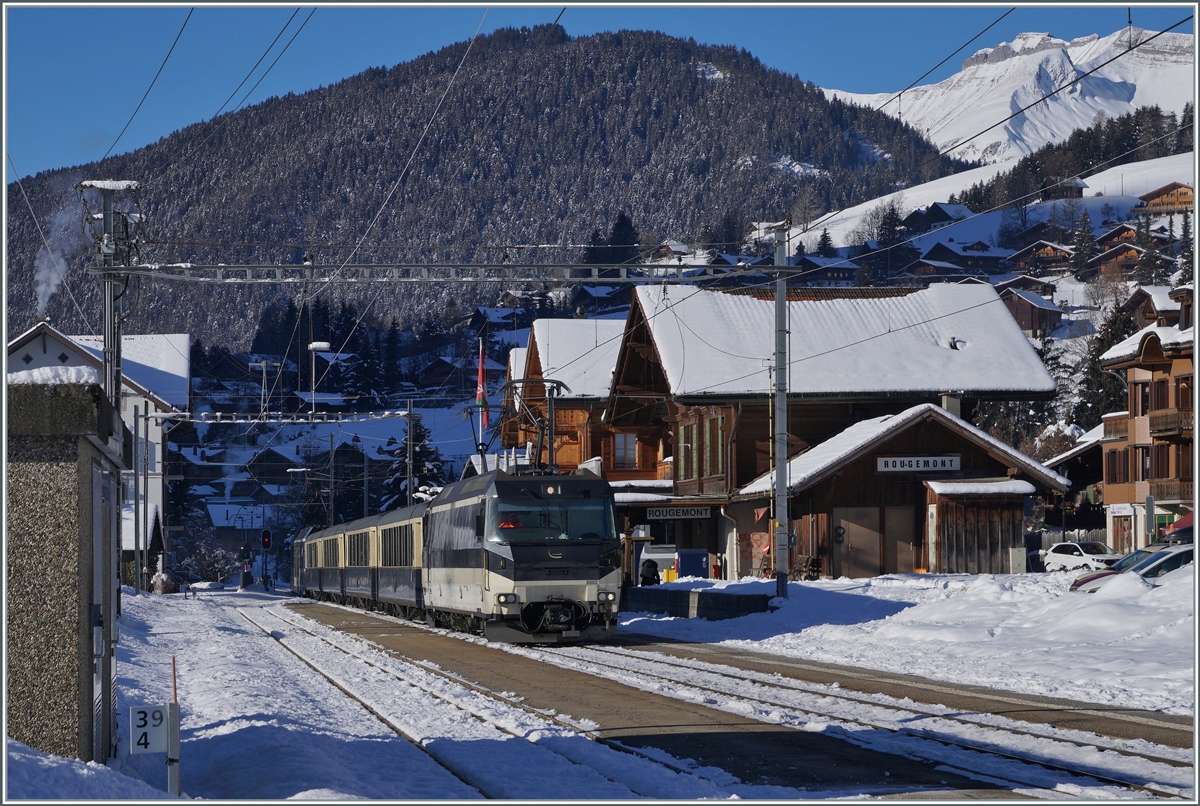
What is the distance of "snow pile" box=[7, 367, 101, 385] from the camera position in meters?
8.58

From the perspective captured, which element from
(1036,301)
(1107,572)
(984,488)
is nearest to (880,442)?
(984,488)

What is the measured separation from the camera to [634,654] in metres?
21.7

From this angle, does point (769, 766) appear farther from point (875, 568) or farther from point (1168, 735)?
point (875, 568)

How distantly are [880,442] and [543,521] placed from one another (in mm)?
17787

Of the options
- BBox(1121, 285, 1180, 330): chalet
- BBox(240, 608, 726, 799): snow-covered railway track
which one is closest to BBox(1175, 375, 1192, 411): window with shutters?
BBox(1121, 285, 1180, 330): chalet

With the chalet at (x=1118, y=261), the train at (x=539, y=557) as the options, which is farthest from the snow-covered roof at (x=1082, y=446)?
the chalet at (x=1118, y=261)

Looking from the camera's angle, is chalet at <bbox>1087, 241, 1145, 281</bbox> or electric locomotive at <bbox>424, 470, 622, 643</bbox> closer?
electric locomotive at <bbox>424, 470, 622, 643</bbox>

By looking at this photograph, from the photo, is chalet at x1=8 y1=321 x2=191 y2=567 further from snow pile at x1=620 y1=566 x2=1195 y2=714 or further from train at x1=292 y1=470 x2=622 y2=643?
snow pile at x1=620 y1=566 x2=1195 y2=714

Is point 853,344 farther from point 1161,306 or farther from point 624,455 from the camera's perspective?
point 1161,306

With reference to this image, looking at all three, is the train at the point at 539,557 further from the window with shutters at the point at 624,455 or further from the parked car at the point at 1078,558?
the window with shutters at the point at 624,455

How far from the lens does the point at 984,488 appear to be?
1555 inches

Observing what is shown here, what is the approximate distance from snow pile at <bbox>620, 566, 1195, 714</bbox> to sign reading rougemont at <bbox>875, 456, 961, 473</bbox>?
997 centimetres

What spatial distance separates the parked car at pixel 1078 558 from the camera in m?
46.7

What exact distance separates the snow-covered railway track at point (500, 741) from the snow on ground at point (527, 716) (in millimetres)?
51
